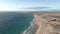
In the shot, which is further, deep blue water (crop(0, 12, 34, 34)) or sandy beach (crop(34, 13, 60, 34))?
deep blue water (crop(0, 12, 34, 34))

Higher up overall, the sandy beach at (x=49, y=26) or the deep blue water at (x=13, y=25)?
the sandy beach at (x=49, y=26)

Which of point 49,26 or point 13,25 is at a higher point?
point 49,26

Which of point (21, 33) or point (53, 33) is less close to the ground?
point (53, 33)

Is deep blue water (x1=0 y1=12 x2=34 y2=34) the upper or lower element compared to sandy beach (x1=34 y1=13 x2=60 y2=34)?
lower

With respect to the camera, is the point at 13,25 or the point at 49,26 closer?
the point at 49,26

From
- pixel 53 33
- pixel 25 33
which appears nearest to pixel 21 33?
pixel 25 33

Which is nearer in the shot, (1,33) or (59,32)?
(59,32)

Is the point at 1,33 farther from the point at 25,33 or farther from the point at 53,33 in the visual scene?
the point at 53,33

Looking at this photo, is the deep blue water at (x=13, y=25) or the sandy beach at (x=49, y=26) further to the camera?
the deep blue water at (x=13, y=25)

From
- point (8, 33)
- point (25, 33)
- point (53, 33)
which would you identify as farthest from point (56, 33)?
point (8, 33)
